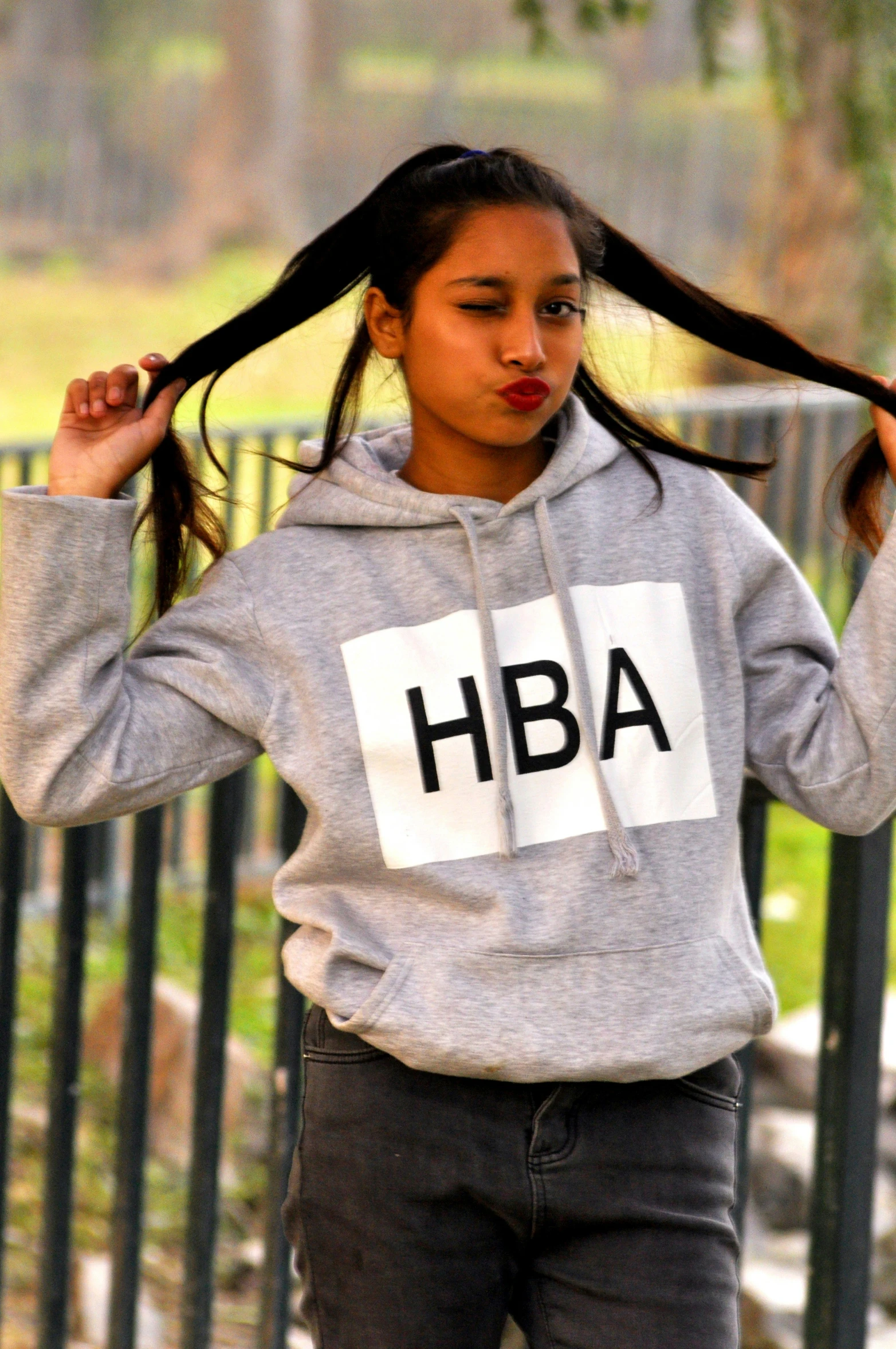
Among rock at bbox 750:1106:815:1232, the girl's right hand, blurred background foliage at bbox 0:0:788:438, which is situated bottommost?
rock at bbox 750:1106:815:1232

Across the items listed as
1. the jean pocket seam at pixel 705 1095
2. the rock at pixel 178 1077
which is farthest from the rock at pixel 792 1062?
the jean pocket seam at pixel 705 1095

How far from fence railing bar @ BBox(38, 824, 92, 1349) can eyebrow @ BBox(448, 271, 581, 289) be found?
749mm

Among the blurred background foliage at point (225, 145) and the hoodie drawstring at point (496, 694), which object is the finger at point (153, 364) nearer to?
the hoodie drawstring at point (496, 694)

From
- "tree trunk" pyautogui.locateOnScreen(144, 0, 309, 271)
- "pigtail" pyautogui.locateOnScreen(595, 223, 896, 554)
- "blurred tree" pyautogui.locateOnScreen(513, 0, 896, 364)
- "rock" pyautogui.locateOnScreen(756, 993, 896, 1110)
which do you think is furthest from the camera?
"tree trunk" pyautogui.locateOnScreen(144, 0, 309, 271)

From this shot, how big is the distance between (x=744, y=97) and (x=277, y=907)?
21403 mm

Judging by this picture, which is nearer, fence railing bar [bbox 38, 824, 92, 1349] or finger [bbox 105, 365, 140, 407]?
finger [bbox 105, 365, 140, 407]

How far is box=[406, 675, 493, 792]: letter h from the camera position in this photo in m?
1.70

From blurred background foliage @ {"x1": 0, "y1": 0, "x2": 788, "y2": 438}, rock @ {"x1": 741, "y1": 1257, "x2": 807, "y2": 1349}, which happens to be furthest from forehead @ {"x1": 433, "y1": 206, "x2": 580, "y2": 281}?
blurred background foliage @ {"x1": 0, "y1": 0, "x2": 788, "y2": 438}

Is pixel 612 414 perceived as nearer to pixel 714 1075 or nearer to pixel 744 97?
pixel 714 1075

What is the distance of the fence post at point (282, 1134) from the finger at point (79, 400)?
1.63 feet

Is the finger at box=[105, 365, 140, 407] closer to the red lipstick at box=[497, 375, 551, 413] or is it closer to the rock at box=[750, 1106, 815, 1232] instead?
the red lipstick at box=[497, 375, 551, 413]

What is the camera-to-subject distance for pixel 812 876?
5.29m

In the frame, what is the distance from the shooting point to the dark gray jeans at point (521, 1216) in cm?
165

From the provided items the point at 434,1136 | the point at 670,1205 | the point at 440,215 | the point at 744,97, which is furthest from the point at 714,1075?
the point at 744,97
